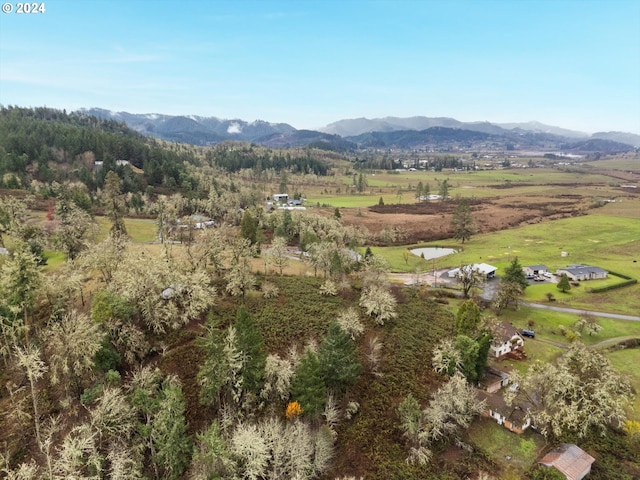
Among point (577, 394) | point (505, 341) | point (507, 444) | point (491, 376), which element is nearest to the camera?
point (507, 444)

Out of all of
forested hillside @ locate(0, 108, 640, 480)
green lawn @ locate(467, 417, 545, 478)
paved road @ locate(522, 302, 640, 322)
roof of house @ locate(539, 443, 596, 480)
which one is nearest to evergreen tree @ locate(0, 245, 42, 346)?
forested hillside @ locate(0, 108, 640, 480)

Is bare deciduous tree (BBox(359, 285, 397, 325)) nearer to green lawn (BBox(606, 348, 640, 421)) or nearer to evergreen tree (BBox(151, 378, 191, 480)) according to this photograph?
green lawn (BBox(606, 348, 640, 421))

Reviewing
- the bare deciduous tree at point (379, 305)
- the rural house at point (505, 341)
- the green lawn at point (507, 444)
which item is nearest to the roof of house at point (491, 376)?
the rural house at point (505, 341)

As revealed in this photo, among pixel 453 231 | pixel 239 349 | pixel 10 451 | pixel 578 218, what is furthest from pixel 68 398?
pixel 578 218

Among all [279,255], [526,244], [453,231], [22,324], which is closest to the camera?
[22,324]

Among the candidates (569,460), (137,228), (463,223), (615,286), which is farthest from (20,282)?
(463,223)

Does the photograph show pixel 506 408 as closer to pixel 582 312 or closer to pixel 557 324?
pixel 557 324

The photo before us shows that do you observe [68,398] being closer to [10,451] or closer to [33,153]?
[10,451]
